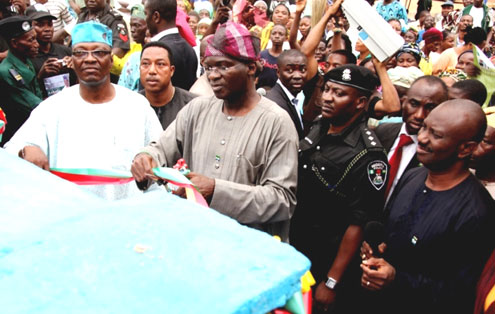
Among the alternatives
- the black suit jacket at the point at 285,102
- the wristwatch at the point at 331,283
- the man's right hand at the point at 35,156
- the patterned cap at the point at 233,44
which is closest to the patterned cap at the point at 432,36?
the black suit jacket at the point at 285,102

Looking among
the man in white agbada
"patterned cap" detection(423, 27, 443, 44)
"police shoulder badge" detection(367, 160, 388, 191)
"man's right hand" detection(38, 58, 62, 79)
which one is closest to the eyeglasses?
the man in white agbada

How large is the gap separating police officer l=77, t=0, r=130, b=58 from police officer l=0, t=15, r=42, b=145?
64.0 inches

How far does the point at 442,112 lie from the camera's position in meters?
2.30

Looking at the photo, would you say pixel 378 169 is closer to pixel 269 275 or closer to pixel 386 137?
pixel 386 137

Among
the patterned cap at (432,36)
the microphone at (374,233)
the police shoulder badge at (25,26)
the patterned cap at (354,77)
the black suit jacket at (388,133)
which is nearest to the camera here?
the microphone at (374,233)

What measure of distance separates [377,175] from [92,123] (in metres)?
1.74

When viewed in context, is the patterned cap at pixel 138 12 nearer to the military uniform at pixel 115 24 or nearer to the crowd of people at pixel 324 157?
the military uniform at pixel 115 24

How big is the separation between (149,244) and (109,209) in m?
0.19

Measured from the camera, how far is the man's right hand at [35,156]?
2.37 metres

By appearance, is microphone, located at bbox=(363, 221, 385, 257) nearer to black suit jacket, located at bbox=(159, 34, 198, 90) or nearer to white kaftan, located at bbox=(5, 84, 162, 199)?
white kaftan, located at bbox=(5, 84, 162, 199)

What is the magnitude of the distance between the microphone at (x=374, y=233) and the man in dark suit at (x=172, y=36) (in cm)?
254

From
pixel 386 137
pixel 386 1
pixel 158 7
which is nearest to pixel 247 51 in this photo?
pixel 386 137

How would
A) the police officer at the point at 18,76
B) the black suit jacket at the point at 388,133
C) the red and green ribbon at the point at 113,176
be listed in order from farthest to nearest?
the police officer at the point at 18,76 < the black suit jacket at the point at 388,133 < the red and green ribbon at the point at 113,176

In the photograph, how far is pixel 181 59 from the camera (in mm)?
4391
